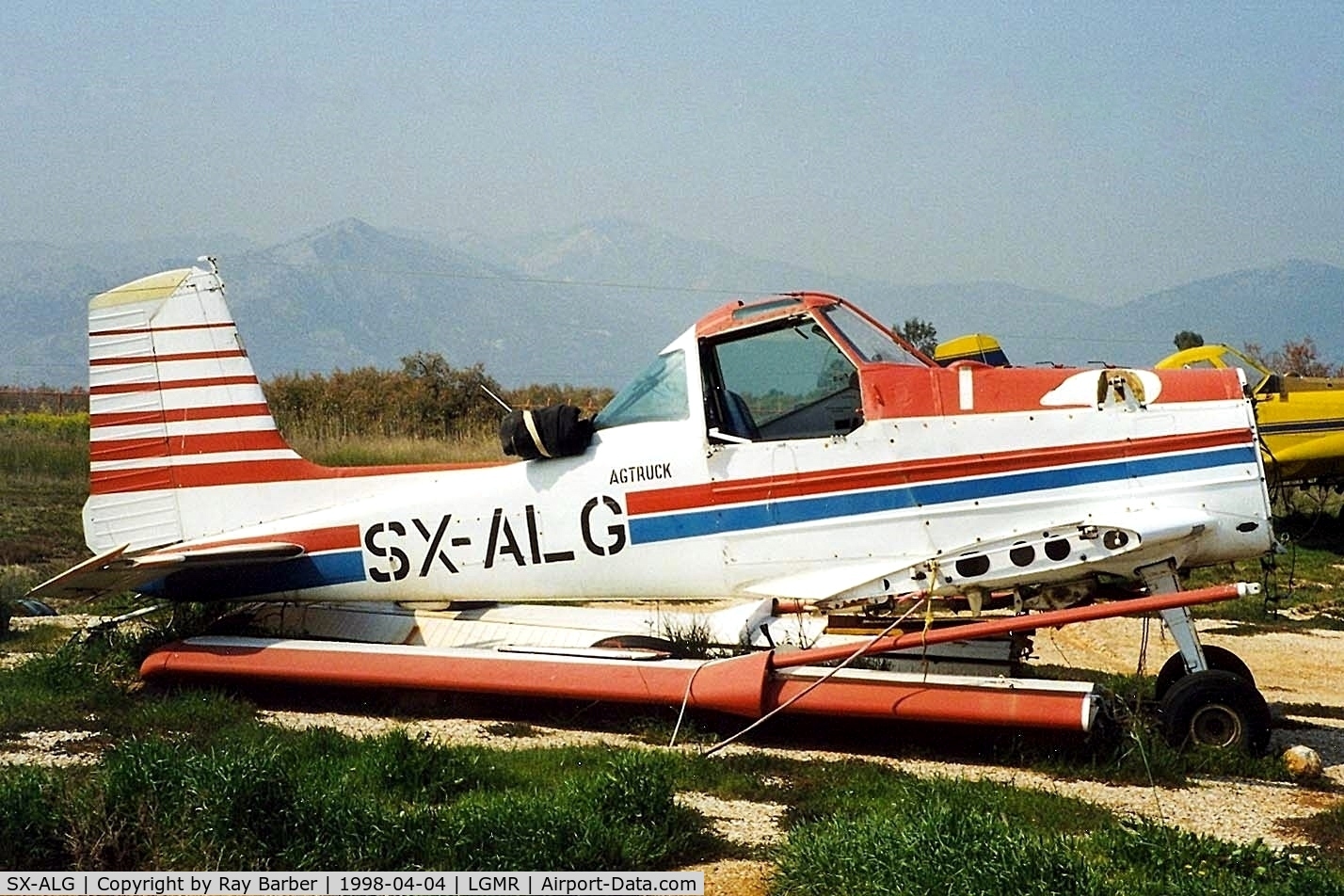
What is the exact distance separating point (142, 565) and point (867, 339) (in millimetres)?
5013

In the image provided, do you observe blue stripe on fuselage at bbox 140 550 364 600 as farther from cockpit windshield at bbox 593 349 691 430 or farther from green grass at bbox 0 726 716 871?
green grass at bbox 0 726 716 871

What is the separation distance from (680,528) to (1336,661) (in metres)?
6.75

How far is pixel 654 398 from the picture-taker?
28.3 ft

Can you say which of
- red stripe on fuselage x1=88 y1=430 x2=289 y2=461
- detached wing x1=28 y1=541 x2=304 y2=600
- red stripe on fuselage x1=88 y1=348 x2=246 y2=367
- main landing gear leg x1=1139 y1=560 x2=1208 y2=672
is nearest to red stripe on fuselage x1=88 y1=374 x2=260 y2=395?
red stripe on fuselage x1=88 y1=348 x2=246 y2=367

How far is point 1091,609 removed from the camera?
285 inches

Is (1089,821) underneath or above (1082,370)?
underneath

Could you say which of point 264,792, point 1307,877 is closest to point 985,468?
point 1307,877

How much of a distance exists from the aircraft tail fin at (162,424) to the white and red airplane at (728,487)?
0.05 feet

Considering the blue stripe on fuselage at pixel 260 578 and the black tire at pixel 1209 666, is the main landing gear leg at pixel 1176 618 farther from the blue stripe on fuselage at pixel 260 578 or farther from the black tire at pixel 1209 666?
the blue stripe on fuselage at pixel 260 578

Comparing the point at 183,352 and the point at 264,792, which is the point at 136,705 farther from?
the point at 264,792

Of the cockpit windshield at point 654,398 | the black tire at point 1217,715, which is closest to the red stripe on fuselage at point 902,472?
the cockpit windshield at point 654,398

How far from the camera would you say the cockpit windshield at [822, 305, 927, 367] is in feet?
27.0

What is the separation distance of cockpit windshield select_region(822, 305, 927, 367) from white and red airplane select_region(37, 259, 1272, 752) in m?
0.02

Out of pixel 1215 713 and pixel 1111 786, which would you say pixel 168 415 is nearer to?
pixel 1111 786
